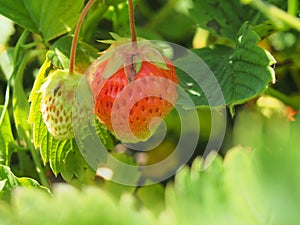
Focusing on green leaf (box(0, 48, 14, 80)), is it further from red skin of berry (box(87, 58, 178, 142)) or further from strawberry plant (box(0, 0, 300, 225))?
red skin of berry (box(87, 58, 178, 142))

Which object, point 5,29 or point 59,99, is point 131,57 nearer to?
point 59,99

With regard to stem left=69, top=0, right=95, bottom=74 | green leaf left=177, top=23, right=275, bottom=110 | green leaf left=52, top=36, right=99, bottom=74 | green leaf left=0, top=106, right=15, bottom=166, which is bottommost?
green leaf left=0, top=106, right=15, bottom=166

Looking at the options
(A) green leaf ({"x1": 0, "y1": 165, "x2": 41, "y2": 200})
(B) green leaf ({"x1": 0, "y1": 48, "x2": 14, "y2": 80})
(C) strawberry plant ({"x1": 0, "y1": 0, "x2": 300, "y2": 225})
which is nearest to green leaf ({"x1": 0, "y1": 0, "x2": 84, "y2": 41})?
(C) strawberry plant ({"x1": 0, "y1": 0, "x2": 300, "y2": 225})

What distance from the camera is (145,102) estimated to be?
104 centimetres

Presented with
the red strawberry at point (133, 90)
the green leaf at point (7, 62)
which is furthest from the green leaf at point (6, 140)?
the red strawberry at point (133, 90)

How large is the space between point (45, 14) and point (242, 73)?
13.0 inches

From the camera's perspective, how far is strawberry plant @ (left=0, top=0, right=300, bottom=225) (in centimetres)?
74

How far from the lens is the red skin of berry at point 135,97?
1.04 meters

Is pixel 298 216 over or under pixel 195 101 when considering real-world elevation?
over

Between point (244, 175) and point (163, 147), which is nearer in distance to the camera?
point (244, 175)

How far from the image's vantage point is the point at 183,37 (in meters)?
1.59

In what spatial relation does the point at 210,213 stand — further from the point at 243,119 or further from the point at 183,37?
the point at 183,37

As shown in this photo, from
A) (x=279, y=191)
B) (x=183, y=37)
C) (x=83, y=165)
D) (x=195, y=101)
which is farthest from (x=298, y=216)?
(x=183, y=37)

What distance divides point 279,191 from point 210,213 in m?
0.06
